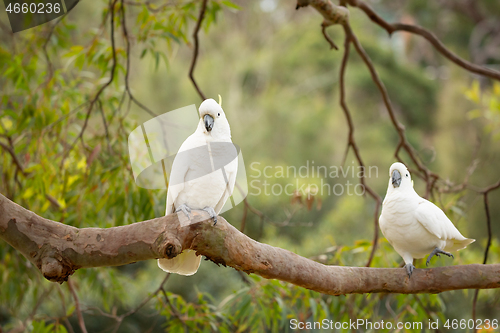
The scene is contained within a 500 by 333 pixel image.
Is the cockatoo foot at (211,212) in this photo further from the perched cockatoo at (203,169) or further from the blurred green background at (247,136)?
the blurred green background at (247,136)

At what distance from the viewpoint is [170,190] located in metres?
1.22

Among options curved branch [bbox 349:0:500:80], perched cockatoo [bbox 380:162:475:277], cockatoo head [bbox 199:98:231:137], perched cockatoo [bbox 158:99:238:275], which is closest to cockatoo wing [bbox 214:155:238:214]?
perched cockatoo [bbox 158:99:238:275]

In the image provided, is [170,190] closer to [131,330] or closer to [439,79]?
[131,330]

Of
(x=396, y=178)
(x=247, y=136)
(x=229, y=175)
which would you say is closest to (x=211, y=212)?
(x=229, y=175)

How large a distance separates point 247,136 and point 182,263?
12.3ft

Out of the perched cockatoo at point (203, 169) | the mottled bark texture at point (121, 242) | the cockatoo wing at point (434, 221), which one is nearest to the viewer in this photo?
the mottled bark texture at point (121, 242)

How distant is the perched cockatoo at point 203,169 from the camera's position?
1146mm

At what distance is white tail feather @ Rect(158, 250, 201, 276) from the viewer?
3.99 feet

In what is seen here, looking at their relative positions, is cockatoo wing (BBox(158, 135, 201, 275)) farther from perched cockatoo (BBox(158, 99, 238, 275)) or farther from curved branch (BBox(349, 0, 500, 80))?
curved branch (BBox(349, 0, 500, 80))

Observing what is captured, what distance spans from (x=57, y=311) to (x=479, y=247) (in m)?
3.40

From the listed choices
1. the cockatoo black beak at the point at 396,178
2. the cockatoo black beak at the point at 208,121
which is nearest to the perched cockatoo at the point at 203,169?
the cockatoo black beak at the point at 208,121

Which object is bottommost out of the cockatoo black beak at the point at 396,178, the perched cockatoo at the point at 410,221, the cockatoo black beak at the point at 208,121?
the perched cockatoo at the point at 410,221

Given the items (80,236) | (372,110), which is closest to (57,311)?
(80,236)

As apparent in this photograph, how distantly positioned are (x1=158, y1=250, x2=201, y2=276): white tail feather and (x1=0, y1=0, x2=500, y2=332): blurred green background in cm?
52
